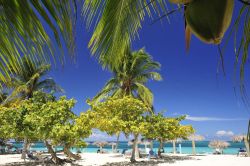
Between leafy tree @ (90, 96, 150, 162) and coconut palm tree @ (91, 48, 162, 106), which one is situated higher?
coconut palm tree @ (91, 48, 162, 106)

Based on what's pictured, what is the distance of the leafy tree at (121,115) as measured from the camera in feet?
55.7

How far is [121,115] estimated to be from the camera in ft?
58.4

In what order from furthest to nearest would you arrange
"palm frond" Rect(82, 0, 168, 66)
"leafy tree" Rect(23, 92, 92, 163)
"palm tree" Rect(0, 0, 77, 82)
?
1. "leafy tree" Rect(23, 92, 92, 163)
2. "palm frond" Rect(82, 0, 168, 66)
3. "palm tree" Rect(0, 0, 77, 82)

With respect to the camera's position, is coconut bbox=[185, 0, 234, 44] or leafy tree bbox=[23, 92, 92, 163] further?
leafy tree bbox=[23, 92, 92, 163]

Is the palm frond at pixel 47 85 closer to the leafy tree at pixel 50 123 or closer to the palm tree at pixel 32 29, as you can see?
the leafy tree at pixel 50 123

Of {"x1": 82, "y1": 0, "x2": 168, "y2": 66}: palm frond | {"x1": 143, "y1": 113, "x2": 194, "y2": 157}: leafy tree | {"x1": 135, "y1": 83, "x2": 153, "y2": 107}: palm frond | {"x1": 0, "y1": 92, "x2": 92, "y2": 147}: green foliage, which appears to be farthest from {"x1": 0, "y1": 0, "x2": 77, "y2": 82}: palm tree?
{"x1": 135, "y1": 83, "x2": 153, "y2": 107}: palm frond

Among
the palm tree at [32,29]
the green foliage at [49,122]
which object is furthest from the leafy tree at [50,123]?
the palm tree at [32,29]

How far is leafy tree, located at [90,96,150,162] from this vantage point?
17.0 metres

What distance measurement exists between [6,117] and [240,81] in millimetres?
17105

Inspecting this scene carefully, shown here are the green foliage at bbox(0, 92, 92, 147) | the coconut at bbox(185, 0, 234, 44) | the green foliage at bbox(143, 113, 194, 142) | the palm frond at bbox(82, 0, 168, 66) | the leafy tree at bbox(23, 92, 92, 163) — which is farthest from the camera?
the green foliage at bbox(143, 113, 194, 142)

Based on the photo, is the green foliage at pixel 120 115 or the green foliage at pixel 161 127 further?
the green foliage at pixel 161 127

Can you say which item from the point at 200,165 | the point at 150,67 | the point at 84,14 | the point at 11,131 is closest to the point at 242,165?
the point at 200,165

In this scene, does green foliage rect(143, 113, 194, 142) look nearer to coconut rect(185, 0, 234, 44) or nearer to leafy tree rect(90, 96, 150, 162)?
leafy tree rect(90, 96, 150, 162)

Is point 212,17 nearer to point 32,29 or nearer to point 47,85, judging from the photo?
point 32,29
